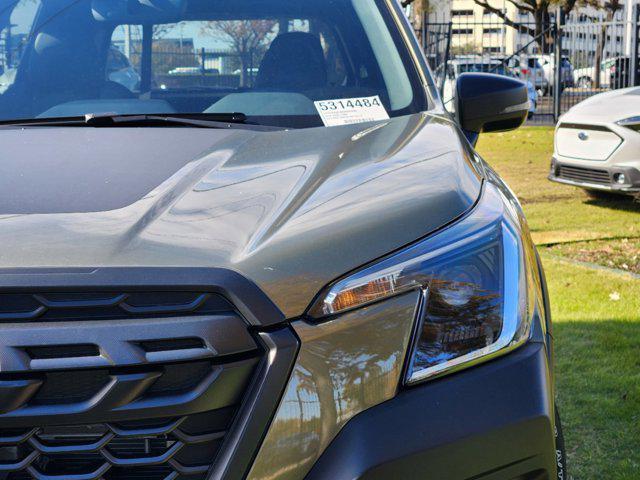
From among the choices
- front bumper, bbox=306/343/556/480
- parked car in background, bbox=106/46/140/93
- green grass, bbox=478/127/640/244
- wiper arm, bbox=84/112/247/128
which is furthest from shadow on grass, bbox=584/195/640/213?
front bumper, bbox=306/343/556/480

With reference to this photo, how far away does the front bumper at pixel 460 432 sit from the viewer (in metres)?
1.56

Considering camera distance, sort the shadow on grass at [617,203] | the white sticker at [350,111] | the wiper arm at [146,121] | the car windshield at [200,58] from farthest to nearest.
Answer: the shadow on grass at [617,203] → the car windshield at [200,58] → the white sticker at [350,111] → the wiper arm at [146,121]

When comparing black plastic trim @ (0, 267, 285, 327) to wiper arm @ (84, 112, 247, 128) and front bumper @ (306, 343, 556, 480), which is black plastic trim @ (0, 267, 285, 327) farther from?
wiper arm @ (84, 112, 247, 128)

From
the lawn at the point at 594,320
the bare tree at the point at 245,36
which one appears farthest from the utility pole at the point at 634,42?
the bare tree at the point at 245,36

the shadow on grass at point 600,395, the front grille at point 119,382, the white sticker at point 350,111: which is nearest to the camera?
the front grille at point 119,382

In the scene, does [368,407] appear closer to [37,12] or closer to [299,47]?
[299,47]

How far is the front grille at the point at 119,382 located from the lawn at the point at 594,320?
95.4 inches

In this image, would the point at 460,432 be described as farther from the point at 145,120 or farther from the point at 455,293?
the point at 145,120

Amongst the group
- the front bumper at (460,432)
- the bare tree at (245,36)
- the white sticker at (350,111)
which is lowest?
the front bumper at (460,432)

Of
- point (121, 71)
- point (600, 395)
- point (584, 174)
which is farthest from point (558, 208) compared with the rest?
point (121, 71)

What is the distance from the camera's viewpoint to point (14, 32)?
316 cm

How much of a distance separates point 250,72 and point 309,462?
175 cm

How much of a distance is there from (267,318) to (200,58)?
1700 millimetres

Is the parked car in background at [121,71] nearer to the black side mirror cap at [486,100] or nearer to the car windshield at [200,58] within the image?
the car windshield at [200,58]
